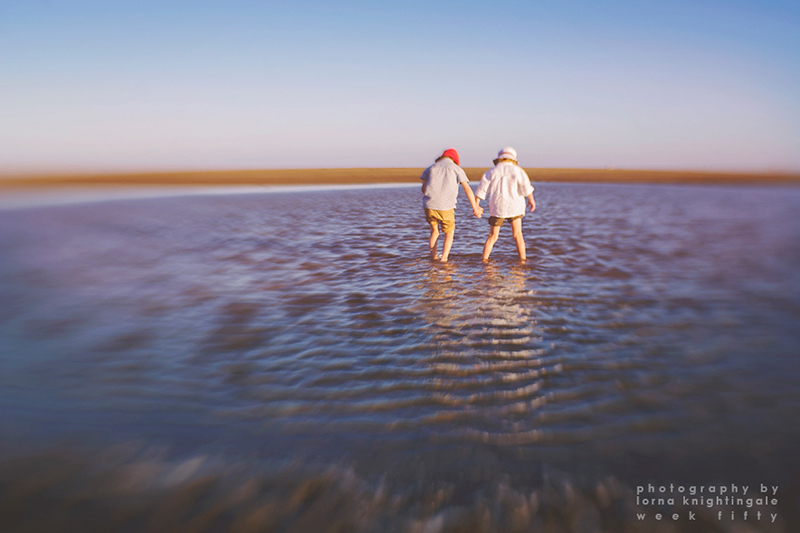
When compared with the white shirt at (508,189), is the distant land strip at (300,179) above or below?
above

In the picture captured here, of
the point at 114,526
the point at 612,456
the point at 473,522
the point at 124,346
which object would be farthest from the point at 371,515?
the point at 124,346

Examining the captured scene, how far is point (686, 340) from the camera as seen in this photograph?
4301mm

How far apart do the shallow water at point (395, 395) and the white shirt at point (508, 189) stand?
1114 millimetres

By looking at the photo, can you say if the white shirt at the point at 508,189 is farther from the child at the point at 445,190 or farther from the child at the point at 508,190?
the child at the point at 445,190

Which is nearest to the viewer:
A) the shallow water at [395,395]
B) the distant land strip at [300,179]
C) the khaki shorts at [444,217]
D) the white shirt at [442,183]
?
the shallow water at [395,395]

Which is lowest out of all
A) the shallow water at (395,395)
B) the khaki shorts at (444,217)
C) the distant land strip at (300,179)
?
the shallow water at (395,395)

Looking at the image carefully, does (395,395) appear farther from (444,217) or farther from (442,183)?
(442,183)

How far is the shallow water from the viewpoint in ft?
7.62

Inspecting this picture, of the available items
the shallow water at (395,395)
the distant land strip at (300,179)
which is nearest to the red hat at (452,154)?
the shallow water at (395,395)

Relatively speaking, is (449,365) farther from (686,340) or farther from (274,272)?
(274,272)

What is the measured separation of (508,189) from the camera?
25.9ft

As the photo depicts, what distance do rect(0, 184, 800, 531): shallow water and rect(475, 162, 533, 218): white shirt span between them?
111cm

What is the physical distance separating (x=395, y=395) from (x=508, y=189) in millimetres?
5459

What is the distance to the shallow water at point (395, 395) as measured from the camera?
2.32 meters
